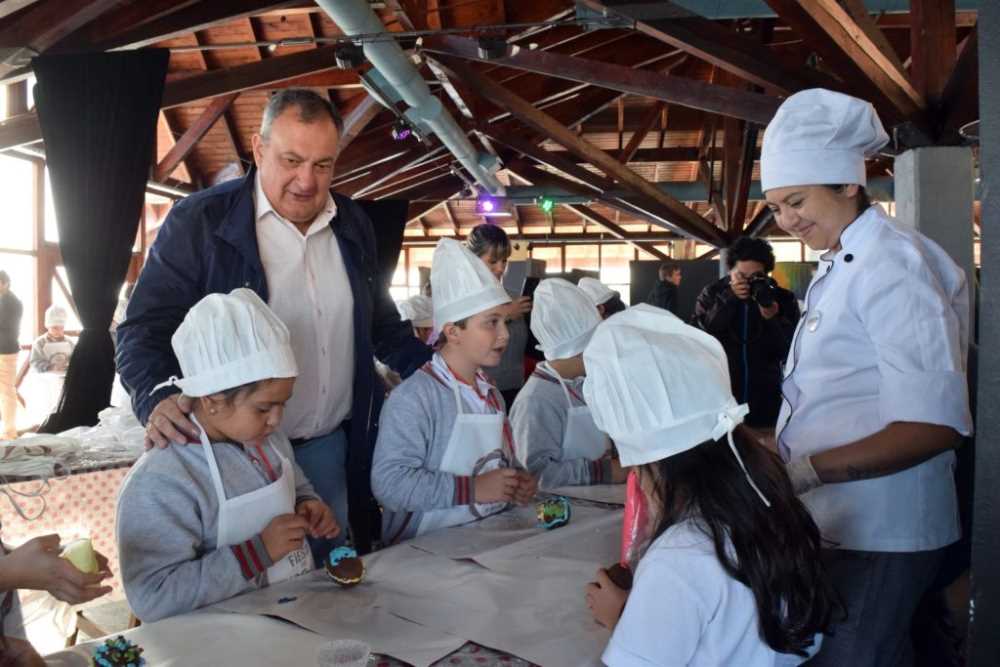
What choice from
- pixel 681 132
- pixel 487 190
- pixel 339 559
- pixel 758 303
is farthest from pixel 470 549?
pixel 681 132

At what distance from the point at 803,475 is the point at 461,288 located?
1228 mm

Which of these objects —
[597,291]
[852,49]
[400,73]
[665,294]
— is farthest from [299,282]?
[665,294]

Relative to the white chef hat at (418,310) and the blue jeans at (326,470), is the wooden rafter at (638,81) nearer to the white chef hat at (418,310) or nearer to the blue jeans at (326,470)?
the white chef hat at (418,310)

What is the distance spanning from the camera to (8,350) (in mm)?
7965

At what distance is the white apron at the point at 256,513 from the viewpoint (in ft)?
5.49

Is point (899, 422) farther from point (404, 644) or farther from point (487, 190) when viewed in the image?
point (487, 190)

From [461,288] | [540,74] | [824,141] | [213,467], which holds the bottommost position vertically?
[213,467]

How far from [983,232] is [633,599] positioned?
0.73m

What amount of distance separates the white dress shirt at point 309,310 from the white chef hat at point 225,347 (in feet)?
1.30

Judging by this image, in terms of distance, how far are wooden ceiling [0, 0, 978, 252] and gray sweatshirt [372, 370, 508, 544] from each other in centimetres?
307

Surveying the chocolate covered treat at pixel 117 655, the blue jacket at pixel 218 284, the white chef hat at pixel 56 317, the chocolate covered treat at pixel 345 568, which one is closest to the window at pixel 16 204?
the white chef hat at pixel 56 317

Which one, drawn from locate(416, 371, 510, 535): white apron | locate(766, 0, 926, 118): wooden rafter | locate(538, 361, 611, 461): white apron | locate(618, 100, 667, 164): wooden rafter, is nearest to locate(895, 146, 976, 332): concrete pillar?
locate(766, 0, 926, 118): wooden rafter

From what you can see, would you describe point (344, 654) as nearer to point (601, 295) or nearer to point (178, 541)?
point (178, 541)

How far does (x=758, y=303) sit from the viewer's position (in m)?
4.87
